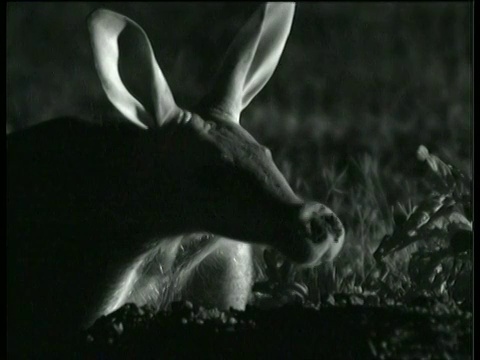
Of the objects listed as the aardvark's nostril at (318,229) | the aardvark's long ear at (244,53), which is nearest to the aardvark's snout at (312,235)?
the aardvark's nostril at (318,229)

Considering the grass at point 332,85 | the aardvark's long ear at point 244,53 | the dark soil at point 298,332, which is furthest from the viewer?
the grass at point 332,85

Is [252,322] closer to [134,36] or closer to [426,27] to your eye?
[134,36]

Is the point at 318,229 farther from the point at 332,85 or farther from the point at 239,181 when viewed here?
the point at 332,85

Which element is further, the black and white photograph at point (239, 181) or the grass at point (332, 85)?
the grass at point (332, 85)

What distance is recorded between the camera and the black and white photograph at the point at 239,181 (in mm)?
811

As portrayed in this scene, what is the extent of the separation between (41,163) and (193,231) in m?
0.20

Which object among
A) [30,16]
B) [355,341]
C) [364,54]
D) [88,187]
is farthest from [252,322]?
A: [30,16]

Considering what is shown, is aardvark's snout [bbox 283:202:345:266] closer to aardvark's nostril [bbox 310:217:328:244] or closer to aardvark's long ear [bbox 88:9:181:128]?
aardvark's nostril [bbox 310:217:328:244]

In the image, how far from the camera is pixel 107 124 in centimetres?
94

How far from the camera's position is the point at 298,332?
2.58 ft

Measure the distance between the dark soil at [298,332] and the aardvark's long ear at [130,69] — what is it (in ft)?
0.63

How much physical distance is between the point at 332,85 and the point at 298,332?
38 centimetres

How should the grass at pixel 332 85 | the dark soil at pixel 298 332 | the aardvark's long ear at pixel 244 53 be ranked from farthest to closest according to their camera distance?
the grass at pixel 332 85 → the aardvark's long ear at pixel 244 53 → the dark soil at pixel 298 332

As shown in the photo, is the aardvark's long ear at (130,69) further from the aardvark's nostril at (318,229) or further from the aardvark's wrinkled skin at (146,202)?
the aardvark's nostril at (318,229)
